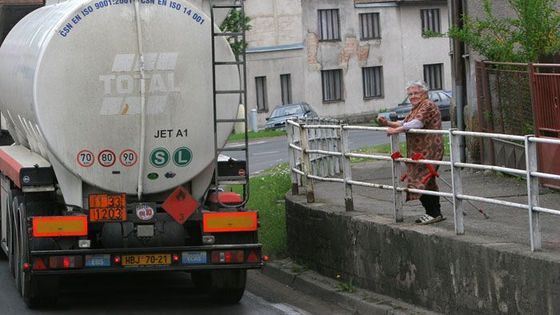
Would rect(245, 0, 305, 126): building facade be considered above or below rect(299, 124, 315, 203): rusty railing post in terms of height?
above

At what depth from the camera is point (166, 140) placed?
1335cm

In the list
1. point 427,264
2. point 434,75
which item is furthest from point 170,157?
point 434,75

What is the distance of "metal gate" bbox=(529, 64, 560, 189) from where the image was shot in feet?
51.8

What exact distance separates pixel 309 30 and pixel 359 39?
353 cm

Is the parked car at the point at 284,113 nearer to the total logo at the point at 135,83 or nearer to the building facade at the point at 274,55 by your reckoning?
the building facade at the point at 274,55

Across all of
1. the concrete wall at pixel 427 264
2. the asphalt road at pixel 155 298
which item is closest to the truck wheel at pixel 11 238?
the asphalt road at pixel 155 298

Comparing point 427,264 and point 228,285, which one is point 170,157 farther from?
point 427,264

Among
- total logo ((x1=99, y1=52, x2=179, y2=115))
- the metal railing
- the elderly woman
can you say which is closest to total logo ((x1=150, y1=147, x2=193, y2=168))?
total logo ((x1=99, y1=52, x2=179, y2=115))

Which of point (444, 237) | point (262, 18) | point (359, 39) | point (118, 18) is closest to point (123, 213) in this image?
point (118, 18)

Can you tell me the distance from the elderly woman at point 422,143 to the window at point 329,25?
191 ft

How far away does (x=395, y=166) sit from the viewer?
519 inches

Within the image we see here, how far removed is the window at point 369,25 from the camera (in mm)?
72750

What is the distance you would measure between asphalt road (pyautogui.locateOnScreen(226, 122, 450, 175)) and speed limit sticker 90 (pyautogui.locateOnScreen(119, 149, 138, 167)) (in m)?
19.6

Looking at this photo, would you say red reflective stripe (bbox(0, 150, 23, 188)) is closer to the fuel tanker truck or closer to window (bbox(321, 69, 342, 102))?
the fuel tanker truck
